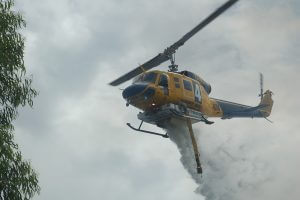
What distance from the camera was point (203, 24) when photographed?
25375 millimetres

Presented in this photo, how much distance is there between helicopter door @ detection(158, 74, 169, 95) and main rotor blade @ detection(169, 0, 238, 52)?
226 cm

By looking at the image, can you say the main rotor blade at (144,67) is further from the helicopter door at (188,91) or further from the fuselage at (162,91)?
the helicopter door at (188,91)

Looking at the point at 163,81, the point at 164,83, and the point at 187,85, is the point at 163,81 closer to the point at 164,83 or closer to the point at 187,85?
the point at 164,83

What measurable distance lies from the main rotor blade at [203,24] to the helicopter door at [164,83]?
7.42 ft

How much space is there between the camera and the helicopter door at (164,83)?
25844 mm

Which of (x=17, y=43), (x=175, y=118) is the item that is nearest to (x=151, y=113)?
(x=175, y=118)

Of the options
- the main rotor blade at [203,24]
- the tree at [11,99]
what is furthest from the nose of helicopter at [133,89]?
the tree at [11,99]

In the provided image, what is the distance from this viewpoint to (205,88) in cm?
3002

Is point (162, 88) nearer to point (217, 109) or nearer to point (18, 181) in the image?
point (217, 109)

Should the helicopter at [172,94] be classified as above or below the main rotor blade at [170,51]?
below

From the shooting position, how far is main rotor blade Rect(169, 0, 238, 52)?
77.5ft

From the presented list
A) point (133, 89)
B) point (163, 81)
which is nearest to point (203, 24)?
point (163, 81)

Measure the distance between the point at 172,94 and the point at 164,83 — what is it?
734 millimetres

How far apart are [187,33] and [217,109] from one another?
6.61 meters
